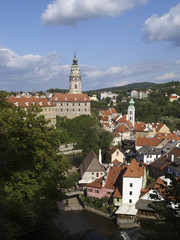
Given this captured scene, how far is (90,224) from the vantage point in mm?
22016

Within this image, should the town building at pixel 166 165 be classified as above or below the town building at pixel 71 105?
below

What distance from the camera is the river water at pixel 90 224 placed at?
20237 mm

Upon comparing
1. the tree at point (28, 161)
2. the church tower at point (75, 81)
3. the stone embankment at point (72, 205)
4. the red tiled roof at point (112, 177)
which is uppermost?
the church tower at point (75, 81)

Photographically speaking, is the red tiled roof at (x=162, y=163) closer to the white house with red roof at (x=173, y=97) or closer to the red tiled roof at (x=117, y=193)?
the red tiled roof at (x=117, y=193)

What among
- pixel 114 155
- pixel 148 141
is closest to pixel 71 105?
pixel 148 141

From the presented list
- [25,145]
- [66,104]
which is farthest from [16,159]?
[66,104]

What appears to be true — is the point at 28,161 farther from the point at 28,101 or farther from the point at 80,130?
the point at 80,130

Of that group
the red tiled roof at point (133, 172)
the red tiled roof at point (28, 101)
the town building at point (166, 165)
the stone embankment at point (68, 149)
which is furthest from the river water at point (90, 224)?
the red tiled roof at point (28, 101)

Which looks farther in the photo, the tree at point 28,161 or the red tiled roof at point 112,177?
the red tiled roof at point 112,177

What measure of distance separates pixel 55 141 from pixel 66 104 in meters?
45.3

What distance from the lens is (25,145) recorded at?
515 inches

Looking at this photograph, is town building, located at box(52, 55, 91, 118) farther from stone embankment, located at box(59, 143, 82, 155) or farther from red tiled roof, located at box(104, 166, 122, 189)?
red tiled roof, located at box(104, 166, 122, 189)

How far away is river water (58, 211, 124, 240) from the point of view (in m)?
20.2

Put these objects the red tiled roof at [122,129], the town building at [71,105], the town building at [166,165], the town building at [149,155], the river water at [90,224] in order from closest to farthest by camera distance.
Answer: the river water at [90,224], the town building at [166,165], the town building at [149,155], the town building at [71,105], the red tiled roof at [122,129]
